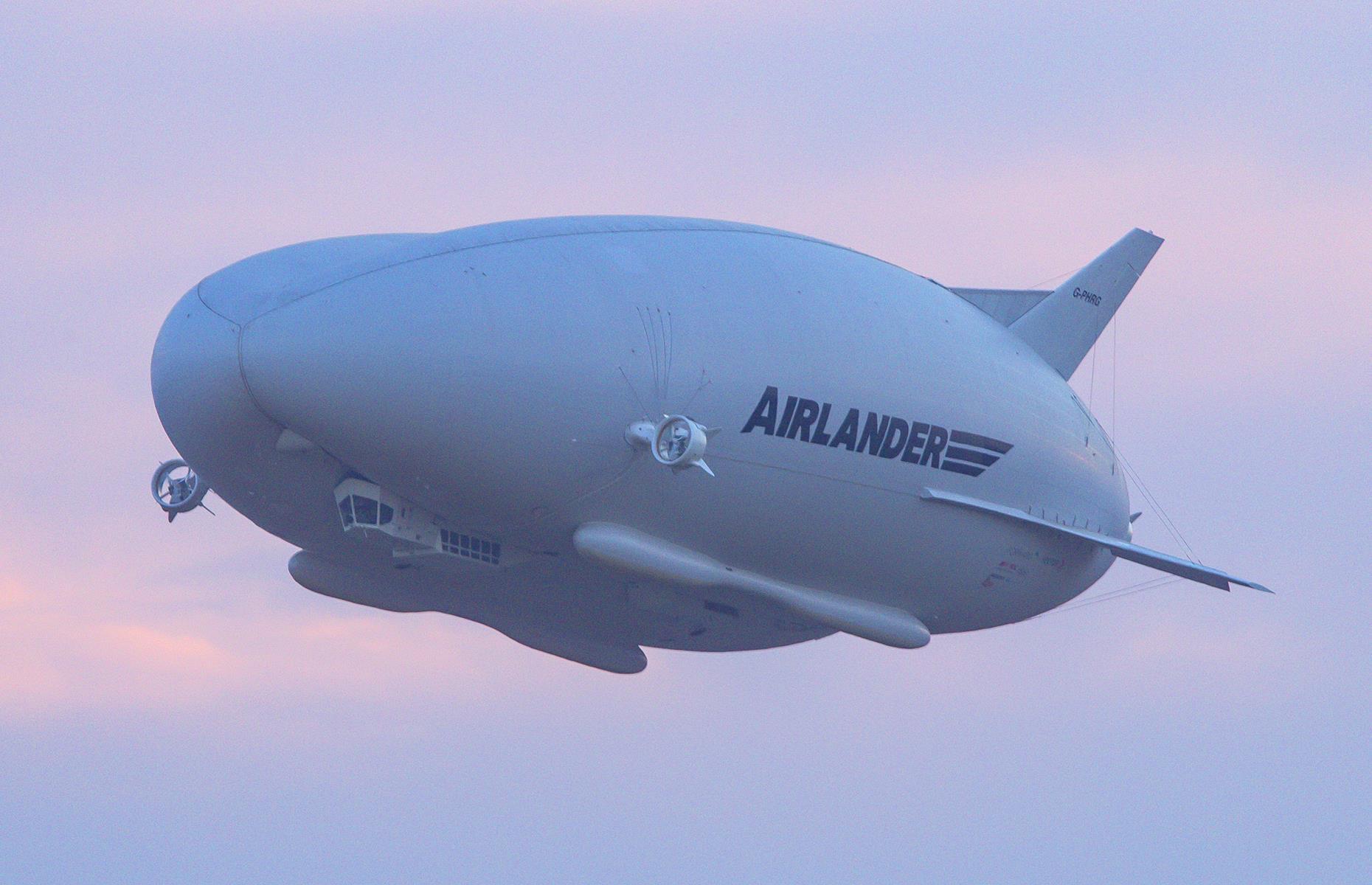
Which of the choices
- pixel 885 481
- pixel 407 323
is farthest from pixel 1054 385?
pixel 407 323

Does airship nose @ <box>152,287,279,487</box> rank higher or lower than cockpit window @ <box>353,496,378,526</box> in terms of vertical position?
higher

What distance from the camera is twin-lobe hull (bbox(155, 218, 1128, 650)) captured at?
47.8 m

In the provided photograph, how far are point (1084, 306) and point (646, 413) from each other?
20412 millimetres

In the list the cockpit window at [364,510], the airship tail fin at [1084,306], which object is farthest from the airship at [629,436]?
the airship tail fin at [1084,306]

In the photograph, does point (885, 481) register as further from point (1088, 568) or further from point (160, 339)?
point (160, 339)

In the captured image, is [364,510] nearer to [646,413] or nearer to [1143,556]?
[646,413]

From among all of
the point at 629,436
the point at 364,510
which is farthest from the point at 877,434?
the point at 364,510

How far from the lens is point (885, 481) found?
53812 millimetres

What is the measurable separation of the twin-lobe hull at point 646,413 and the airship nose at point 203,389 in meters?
0.17

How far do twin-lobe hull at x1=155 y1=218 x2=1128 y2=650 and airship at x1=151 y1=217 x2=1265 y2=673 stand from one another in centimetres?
6

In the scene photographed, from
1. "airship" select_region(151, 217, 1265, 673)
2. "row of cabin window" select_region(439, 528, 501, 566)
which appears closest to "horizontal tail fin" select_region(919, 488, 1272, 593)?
"airship" select_region(151, 217, 1265, 673)

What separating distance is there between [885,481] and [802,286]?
4.20m

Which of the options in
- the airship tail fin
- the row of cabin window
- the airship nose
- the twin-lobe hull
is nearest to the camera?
the twin-lobe hull

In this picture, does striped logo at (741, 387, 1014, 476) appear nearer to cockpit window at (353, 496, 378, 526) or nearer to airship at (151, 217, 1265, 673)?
airship at (151, 217, 1265, 673)
